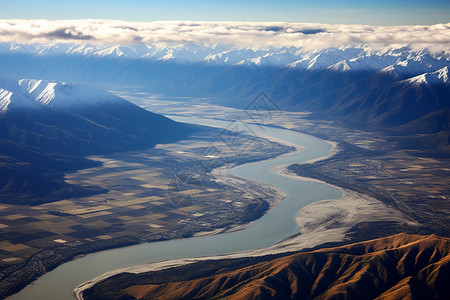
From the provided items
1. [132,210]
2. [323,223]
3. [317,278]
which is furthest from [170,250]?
[323,223]

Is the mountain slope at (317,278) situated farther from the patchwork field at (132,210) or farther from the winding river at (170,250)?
the patchwork field at (132,210)

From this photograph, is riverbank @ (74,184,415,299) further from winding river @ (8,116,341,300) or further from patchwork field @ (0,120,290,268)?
patchwork field @ (0,120,290,268)

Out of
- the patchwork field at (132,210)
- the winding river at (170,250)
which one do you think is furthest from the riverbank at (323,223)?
the patchwork field at (132,210)

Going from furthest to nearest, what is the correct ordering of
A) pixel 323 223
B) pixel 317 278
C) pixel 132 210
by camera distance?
1. pixel 132 210
2. pixel 323 223
3. pixel 317 278

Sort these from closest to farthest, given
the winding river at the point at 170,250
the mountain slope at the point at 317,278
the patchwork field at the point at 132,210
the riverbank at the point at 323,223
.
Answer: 1. the mountain slope at the point at 317,278
2. the winding river at the point at 170,250
3. the riverbank at the point at 323,223
4. the patchwork field at the point at 132,210

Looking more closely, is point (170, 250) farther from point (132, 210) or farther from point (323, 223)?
point (323, 223)

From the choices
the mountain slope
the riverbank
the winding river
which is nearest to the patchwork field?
the winding river

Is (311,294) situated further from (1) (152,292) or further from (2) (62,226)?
(2) (62,226)

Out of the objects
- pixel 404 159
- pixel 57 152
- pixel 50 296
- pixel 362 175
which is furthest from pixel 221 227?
pixel 404 159
